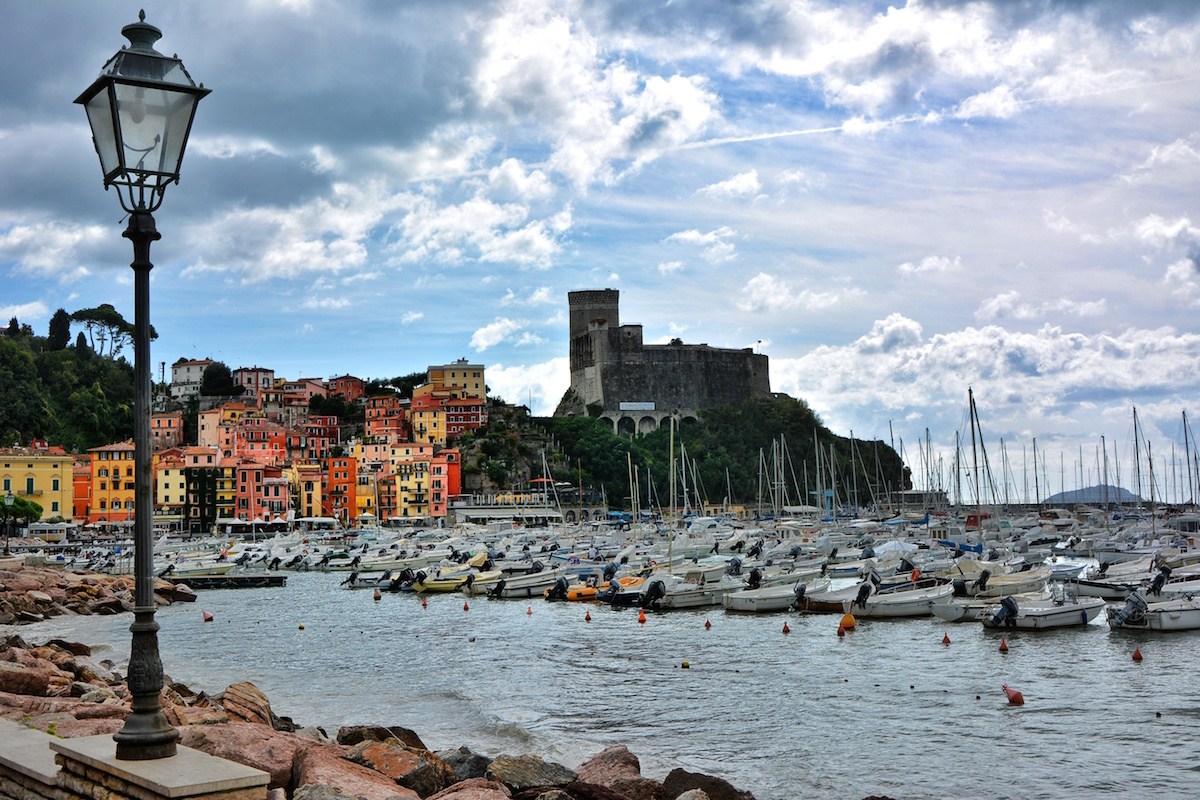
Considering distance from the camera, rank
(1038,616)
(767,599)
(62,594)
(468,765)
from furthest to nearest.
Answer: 1. (62,594)
2. (767,599)
3. (1038,616)
4. (468,765)

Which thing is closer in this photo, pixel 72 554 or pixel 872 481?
pixel 72 554

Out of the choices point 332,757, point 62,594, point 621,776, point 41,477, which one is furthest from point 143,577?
point 41,477

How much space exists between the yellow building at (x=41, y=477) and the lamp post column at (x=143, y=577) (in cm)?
7816

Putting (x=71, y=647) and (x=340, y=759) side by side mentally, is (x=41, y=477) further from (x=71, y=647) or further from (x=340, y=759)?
(x=340, y=759)

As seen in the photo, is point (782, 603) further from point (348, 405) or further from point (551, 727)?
point (348, 405)

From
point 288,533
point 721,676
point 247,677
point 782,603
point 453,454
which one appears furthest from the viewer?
point 453,454

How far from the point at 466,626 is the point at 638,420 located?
7338 centimetres

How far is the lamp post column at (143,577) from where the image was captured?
5.94 meters

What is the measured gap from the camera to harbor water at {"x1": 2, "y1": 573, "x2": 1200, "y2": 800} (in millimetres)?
14359

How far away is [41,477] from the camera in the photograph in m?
77.0

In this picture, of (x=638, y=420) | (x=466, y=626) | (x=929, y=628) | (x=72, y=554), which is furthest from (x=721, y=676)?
(x=638, y=420)

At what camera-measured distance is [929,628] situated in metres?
27.4

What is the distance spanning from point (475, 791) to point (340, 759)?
5.18ft

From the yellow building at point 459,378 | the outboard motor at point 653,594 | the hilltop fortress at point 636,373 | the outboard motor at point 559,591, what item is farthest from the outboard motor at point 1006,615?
the yellow building at point 459,378
